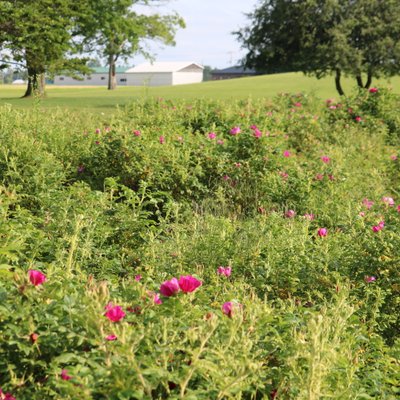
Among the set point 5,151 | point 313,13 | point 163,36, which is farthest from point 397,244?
point 163,36

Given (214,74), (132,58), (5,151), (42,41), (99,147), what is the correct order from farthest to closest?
(214,74), (132,58), (42,41), (99,147), (5,151)

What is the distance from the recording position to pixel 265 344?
224 centimetres

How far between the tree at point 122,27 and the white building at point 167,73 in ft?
151

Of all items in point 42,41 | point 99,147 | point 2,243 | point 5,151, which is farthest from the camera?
point 42,41

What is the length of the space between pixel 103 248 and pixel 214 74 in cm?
11862

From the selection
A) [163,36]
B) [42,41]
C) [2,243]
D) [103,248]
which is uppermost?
[163,36]

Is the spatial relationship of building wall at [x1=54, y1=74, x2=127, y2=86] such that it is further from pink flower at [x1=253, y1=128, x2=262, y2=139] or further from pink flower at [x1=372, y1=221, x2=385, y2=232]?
pink flower at [x1=372, y1=221, x2=385, y2=232]

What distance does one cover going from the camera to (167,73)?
103 metres

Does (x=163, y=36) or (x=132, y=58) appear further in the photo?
(x=132, y=58)

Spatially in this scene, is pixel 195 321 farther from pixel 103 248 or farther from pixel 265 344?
pixel 103 248

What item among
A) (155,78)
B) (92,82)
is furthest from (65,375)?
(92,82)

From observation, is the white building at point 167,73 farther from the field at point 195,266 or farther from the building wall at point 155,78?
the field at point 195,266

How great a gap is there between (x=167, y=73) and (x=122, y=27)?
2824 inches

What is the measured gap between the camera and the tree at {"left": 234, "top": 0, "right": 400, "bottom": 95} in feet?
69.4
